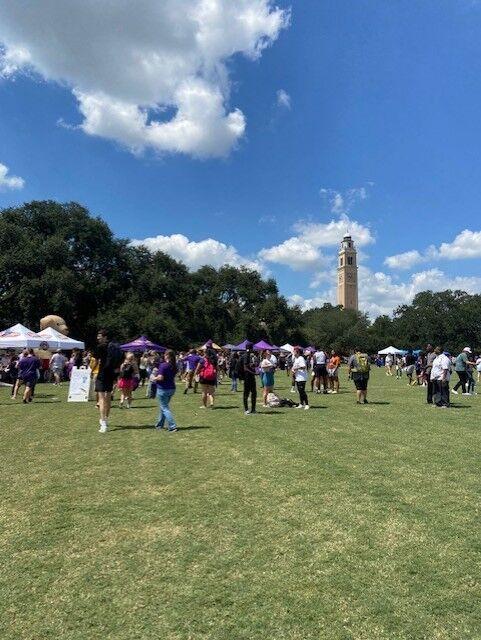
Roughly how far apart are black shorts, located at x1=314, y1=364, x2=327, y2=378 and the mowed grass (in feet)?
30.3

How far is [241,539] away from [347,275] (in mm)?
162027

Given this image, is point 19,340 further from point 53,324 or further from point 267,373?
point 53,324

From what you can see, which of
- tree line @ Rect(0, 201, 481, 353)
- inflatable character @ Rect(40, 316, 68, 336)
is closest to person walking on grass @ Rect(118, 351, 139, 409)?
inflatable character @ Rect(40, 316, 68, 336)

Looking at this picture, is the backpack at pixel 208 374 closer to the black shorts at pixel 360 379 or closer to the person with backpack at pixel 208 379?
the person with backpack at pixel 208 379

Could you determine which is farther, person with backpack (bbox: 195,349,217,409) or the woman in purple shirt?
person with backpack (bbox: 195,349,217,409)

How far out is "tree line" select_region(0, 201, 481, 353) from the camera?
41781 mm

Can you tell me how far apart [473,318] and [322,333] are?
28340 mm

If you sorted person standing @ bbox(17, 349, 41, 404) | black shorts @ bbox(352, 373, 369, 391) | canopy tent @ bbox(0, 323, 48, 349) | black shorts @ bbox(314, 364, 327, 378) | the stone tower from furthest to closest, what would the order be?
1. the stone tower
2. canopy tent @ bbox(0, 323, 48, 349)
3. black shorts @ bbox(314, 364, 327, 378)
4. person standing @ bbox(17, 349, 41, 404)
5. black shorts @ bbox(352, 373, 369, 391)

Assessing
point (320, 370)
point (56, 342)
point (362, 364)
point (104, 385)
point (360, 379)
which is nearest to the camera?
point (104, 385)

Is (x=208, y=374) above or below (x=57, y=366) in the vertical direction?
below

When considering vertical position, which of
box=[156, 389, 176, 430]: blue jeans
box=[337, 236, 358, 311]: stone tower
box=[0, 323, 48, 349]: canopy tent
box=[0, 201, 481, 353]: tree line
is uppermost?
box=[337, 236, 358, 311]: stone tower

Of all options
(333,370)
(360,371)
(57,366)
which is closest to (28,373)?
(57,366)

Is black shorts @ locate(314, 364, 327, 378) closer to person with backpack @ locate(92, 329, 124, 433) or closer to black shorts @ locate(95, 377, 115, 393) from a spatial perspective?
person with backpack @ locate(92, 329, 124, 433)

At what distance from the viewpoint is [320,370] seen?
1816 centimetres
